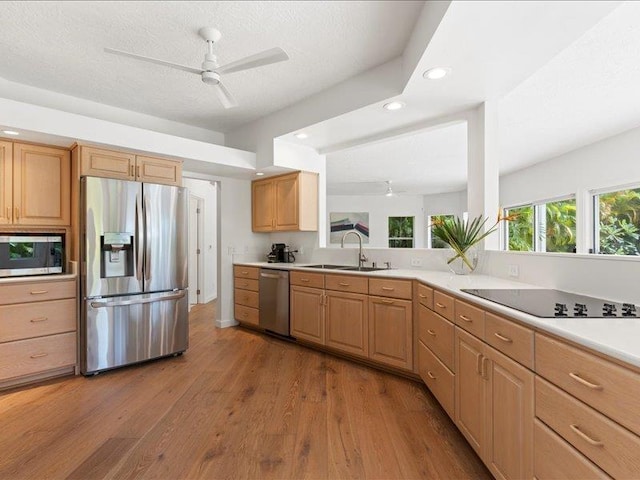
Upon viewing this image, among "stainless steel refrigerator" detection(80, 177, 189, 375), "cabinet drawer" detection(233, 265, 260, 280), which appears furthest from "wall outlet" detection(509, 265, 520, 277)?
"stainless steel refrigerator" detection(80, 177, 189, 375)

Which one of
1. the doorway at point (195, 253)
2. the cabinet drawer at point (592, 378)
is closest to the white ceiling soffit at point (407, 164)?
the doorway at point (195, 253)

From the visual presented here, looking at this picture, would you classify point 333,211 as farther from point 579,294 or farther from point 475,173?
point 579,294

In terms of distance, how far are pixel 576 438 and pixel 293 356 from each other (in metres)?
2.62

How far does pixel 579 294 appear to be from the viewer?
6.02 feet

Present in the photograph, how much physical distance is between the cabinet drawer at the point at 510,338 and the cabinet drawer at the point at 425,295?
0.76m

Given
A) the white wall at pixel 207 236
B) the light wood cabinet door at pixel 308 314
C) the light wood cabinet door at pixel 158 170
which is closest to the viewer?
the light wood cabinet door at pixel 158 170

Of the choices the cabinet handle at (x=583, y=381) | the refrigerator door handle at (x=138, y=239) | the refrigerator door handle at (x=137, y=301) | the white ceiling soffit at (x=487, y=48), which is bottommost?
the refrigerator door handle at (x=137, y=301)

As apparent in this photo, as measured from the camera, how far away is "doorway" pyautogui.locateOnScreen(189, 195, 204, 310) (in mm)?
5820

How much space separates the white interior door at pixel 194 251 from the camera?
579 cm

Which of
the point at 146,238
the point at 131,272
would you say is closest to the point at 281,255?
the point at 146,238

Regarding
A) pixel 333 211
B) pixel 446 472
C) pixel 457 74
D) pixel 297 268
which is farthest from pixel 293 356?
pixel 333 211

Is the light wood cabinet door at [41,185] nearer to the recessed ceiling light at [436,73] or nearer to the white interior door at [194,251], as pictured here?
the white interior door at [194,251]

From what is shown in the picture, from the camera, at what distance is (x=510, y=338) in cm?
140

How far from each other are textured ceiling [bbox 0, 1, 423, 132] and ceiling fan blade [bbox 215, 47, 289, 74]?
29 centimetres
